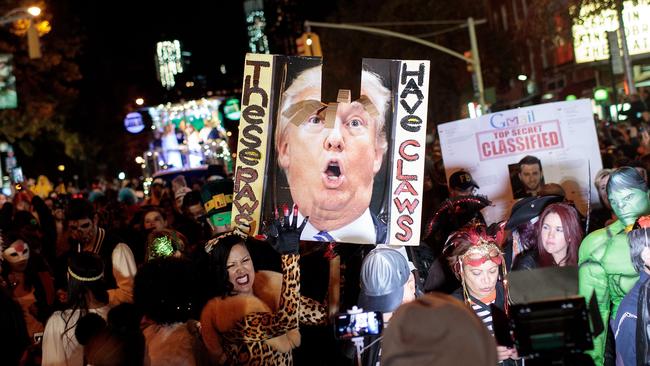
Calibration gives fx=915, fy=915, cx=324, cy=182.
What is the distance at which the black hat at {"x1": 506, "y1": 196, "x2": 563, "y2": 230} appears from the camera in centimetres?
672

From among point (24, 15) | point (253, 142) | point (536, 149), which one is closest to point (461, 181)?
point (536, 149)

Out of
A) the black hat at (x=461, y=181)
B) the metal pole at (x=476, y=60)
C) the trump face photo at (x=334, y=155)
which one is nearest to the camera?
the trump face photo at (x=334, y=155)

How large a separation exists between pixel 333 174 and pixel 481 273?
55.1 inches

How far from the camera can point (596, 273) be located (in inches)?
224

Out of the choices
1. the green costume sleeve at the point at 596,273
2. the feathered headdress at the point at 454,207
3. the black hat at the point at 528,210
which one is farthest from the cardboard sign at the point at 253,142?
the green costume sleeve at the point at 596,273

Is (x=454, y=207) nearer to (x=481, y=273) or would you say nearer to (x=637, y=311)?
(x=481, y=273)

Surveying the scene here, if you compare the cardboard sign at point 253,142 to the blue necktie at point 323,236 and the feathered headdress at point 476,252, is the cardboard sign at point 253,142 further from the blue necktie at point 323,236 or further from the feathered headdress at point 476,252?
the feathered headdress at point 476,252

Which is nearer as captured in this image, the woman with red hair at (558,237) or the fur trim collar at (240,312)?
the fur trim collar at (240,312)

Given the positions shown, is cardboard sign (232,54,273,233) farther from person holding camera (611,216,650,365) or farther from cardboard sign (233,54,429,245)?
person holding camera (611,216,650,365)

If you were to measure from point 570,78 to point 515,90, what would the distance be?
9.61 meters

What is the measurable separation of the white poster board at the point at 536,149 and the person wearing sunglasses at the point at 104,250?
3.94m

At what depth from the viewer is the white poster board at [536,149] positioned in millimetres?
9953

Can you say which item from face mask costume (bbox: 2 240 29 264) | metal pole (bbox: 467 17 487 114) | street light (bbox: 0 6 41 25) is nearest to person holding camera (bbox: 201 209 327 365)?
face mask costume (bbox: 2 240 29 264)

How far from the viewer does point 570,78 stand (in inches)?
1861
